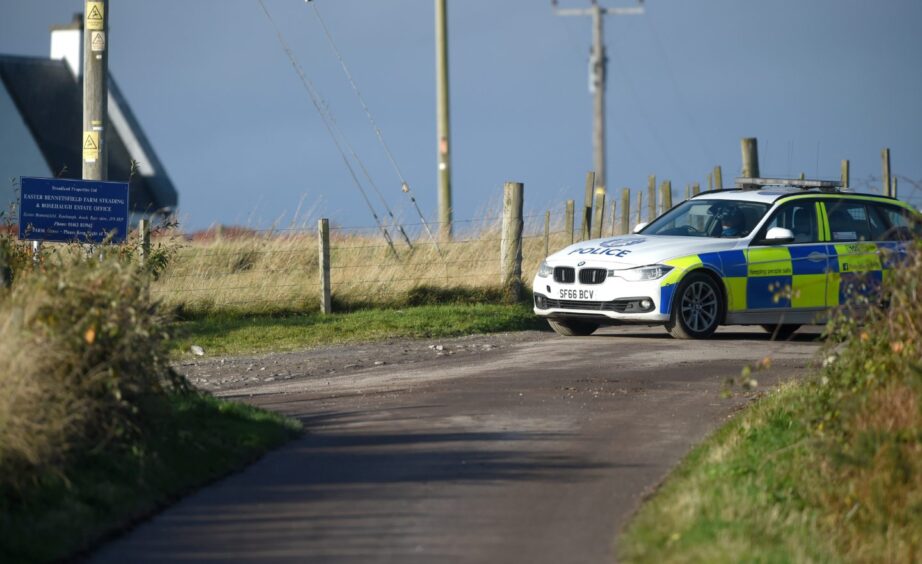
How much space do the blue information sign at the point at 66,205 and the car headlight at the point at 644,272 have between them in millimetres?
5473

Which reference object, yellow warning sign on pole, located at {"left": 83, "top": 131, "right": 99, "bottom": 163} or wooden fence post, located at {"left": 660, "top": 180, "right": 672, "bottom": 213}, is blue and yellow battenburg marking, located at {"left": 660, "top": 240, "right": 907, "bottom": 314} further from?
wooden fence post, located at {"left": 660, "top": 180, "right": 672, "bottom": 213}

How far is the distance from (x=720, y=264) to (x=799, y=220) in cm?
137

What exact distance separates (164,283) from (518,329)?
4.87m

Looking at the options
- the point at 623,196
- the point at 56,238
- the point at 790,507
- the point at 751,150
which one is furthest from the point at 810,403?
the point at 751,150

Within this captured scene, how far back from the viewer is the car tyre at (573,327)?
17.7m

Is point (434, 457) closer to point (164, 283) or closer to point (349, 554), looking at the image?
point (349, 554)

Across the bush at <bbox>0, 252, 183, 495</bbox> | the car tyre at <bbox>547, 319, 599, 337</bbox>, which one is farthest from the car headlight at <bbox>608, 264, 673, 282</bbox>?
the bush at <bbox>0, 252, 183, 495</bbox>

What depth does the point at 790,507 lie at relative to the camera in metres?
7.34

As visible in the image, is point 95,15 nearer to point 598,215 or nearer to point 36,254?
point 36,254

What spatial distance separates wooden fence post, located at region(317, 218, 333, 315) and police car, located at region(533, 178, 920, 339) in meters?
3.76

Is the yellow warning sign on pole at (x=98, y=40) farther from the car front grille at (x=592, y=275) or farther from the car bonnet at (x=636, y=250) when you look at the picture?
the car front grille at (x=592, y=275)

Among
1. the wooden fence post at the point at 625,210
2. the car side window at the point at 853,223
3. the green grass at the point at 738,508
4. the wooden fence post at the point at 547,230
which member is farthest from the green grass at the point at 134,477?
the wooden fence post at the point at 625,210

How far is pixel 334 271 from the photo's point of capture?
21.6 metres

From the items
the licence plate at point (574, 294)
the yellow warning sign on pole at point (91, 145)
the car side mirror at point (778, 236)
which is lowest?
the licence plate at point (574, 294)
